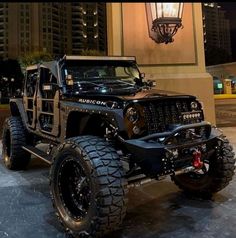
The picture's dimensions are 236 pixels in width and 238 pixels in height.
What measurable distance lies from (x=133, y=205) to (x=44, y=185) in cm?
155

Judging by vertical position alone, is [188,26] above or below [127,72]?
above

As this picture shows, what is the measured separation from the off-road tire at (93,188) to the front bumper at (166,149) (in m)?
0.23

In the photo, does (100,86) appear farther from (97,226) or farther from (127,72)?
(97,226)

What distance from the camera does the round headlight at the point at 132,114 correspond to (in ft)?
11.8

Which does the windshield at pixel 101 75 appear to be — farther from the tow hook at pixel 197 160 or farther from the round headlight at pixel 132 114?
the tow hook at pixel 197 160

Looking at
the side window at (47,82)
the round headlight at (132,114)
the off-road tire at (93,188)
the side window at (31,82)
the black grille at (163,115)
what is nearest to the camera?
the off-road tire at (93,188)

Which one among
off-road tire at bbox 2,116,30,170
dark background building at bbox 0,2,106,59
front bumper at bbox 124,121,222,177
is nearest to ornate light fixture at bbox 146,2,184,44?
off-road tire at bbox 2,116,30,170

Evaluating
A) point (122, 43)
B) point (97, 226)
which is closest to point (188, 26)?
point (122, 43)

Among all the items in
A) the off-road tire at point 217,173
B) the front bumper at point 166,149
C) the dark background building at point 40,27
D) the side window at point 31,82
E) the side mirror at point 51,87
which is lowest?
the off-road tire at point 217,173

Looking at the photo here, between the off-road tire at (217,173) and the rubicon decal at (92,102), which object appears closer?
the rubicon decal at (92,102)

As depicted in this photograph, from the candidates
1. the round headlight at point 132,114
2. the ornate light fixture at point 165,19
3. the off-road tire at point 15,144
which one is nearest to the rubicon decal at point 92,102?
the round headlight at point 132,114

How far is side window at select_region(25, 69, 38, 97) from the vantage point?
5.85 metres

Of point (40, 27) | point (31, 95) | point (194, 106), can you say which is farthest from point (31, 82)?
point (40, 27)

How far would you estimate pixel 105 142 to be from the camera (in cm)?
355
